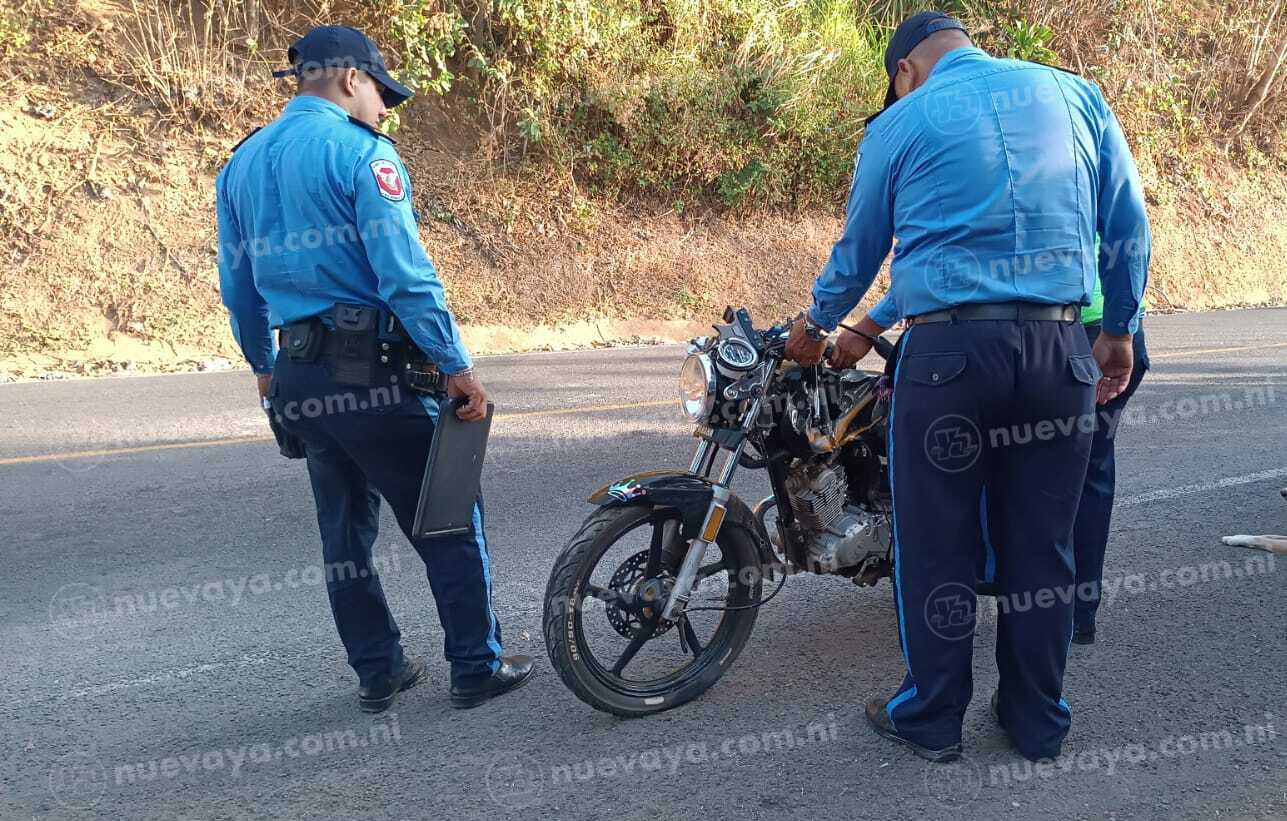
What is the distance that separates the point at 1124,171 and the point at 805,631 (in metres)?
2.03

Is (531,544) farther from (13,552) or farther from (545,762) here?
(13,552)

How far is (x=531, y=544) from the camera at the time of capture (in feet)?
16.5

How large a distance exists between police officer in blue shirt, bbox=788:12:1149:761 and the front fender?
0.55 metres

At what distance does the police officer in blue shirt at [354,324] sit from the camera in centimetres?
310

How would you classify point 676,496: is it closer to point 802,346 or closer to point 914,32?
point 802,346

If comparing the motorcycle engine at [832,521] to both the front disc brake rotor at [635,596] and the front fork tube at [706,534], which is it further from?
the front disc brake rotor at [635,596]

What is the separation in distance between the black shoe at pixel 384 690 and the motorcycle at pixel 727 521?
0.69 metres

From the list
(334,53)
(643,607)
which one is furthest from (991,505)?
(334,53)

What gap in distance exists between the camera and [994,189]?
280cm

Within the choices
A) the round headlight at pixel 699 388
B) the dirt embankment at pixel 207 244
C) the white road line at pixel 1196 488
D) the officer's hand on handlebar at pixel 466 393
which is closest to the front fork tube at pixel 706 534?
the round headlight at pixel 699 388

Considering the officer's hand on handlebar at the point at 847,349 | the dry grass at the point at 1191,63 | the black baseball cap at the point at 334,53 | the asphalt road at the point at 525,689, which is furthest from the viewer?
the dry grass at the point at 1191,63

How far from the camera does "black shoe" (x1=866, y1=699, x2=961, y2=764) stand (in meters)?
3.08

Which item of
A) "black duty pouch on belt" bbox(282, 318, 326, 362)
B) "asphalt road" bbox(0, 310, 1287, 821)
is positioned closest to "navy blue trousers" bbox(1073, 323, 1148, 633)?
"asphalt road" bbox(0, 310, 1287, 821)

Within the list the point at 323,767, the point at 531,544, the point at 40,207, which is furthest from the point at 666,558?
the point at 40,207
